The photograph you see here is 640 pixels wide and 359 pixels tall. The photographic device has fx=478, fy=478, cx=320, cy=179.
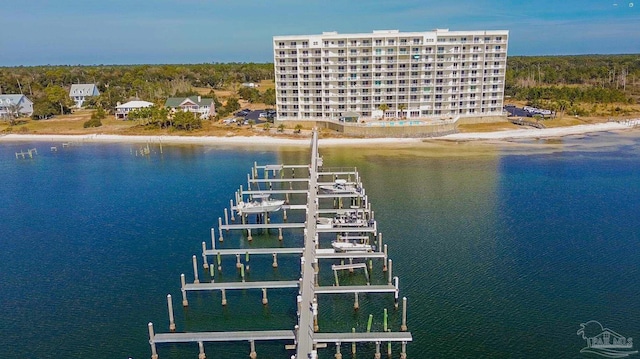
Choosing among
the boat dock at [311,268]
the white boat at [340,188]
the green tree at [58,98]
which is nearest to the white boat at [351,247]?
the boat dock at [311,268]

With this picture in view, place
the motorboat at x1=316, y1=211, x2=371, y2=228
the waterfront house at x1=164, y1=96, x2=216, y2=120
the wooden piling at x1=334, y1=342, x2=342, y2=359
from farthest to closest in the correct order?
the waterfront house at x1=164, y1=96, x2=216, y2=120 → the motorboat at x1=316, y1=211, x2=371, y2=228 → the wooden piling at x1=334, y1=342, x2=342, y2=359

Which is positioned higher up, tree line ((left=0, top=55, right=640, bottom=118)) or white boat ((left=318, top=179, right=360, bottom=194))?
tree line ((left=0, top=55, right=640, bottom=118))

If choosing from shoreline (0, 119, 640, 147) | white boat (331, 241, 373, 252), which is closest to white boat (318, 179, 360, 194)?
white boat (331, 241, 373, 252)

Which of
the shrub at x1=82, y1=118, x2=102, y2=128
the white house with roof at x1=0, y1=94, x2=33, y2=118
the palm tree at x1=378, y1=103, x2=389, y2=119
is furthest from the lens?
the white house with roof at x1=0, y1=94, x2=33, y2=118

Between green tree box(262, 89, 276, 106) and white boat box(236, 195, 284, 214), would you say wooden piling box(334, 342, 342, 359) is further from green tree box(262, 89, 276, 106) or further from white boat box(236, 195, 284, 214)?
green tree box(262, 89, 276, 106)

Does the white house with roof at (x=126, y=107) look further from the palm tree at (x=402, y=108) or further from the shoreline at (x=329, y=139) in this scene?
the palm tree at (x=402, y=108)

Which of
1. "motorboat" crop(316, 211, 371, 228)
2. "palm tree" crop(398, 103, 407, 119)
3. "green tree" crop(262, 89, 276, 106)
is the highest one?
"green tree" crop(262, 89, 276, 106)

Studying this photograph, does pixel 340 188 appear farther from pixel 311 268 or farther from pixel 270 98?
pixel 270 98
